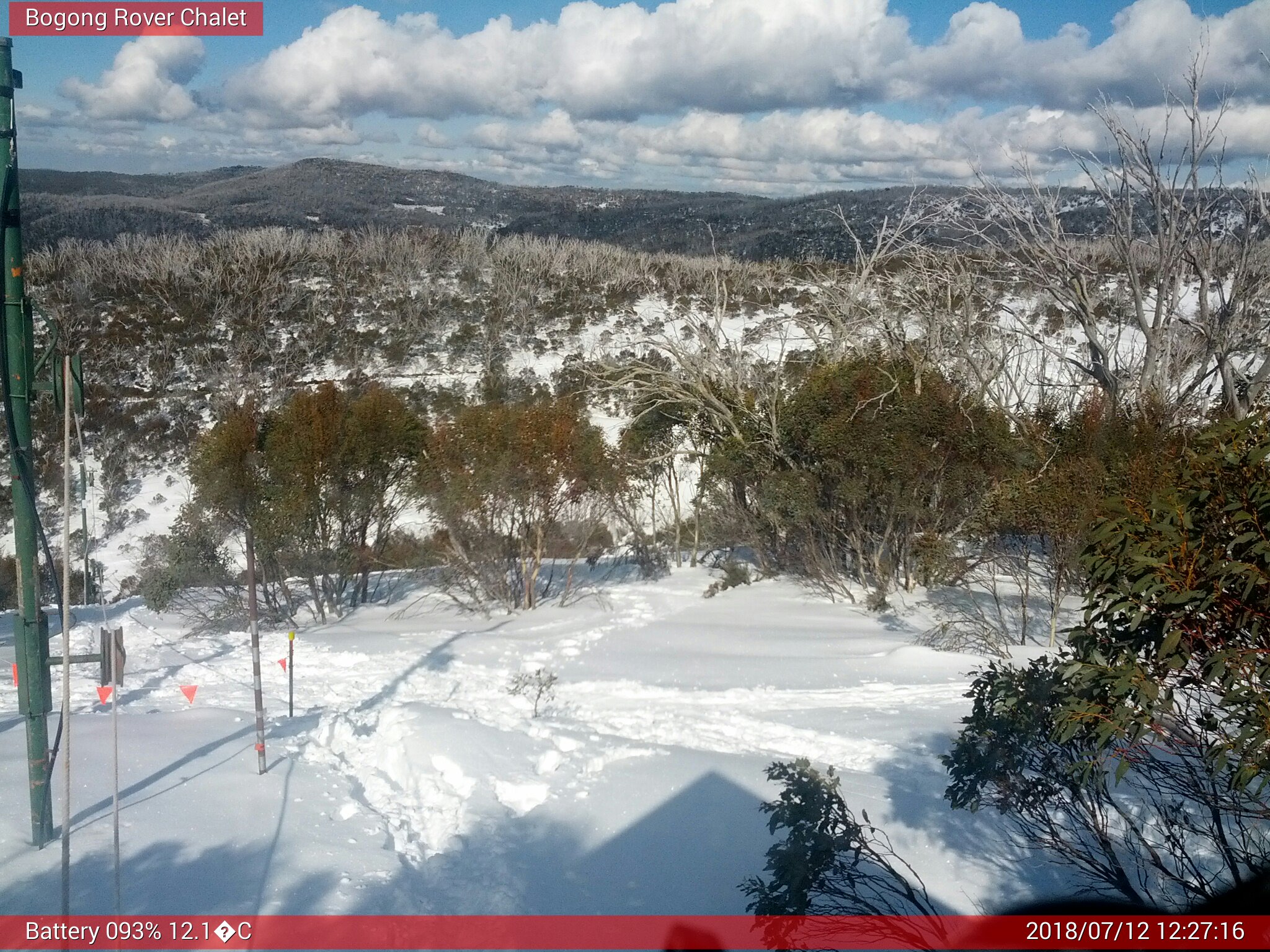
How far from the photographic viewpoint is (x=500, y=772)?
670 centimetres

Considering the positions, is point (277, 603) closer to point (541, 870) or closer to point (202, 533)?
point (202, 533)

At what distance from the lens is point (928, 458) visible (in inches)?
427

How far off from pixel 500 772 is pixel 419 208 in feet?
237

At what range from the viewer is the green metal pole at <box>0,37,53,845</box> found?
4848 mm

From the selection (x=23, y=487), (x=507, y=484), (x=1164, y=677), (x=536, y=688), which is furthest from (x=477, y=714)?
(x=1164, y=677)

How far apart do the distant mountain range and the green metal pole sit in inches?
1600

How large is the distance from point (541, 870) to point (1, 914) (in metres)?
2.67

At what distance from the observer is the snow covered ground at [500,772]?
16.1 ft

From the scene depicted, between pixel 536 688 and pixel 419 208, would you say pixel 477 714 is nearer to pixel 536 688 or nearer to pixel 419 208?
pixel 536 688

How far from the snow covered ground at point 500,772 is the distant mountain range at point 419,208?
36.0m

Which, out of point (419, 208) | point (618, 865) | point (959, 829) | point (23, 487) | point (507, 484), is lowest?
point (618, 865)
